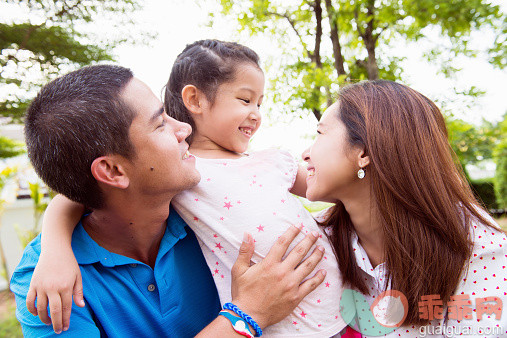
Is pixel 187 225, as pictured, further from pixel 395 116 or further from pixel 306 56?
pixel 306 56

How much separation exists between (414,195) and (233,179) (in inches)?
31.0

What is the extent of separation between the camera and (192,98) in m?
2.02

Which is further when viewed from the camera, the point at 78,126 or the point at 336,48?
the point at 336,48

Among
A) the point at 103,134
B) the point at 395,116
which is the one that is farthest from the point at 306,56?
the point at 103,134

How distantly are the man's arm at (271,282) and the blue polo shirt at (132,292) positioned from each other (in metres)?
0.28

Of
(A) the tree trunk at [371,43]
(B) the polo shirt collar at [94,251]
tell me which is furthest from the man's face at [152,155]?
(A) the tree trunk at [371,43]

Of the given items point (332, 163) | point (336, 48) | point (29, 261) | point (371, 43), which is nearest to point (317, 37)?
point (336, 48)

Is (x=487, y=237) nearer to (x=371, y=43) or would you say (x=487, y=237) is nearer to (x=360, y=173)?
(x=360, y=173)

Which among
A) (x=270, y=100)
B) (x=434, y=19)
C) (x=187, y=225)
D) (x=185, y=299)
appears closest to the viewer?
(x=185, y=299)

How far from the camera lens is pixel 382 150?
1.58 m

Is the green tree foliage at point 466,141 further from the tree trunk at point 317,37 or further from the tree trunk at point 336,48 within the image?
the tree trunk at point 317,37

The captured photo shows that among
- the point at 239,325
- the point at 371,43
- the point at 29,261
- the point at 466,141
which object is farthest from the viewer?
the point at 466,141

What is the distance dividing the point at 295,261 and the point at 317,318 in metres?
0.28

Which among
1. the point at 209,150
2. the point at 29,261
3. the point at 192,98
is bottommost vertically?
A: the point at 29,261
